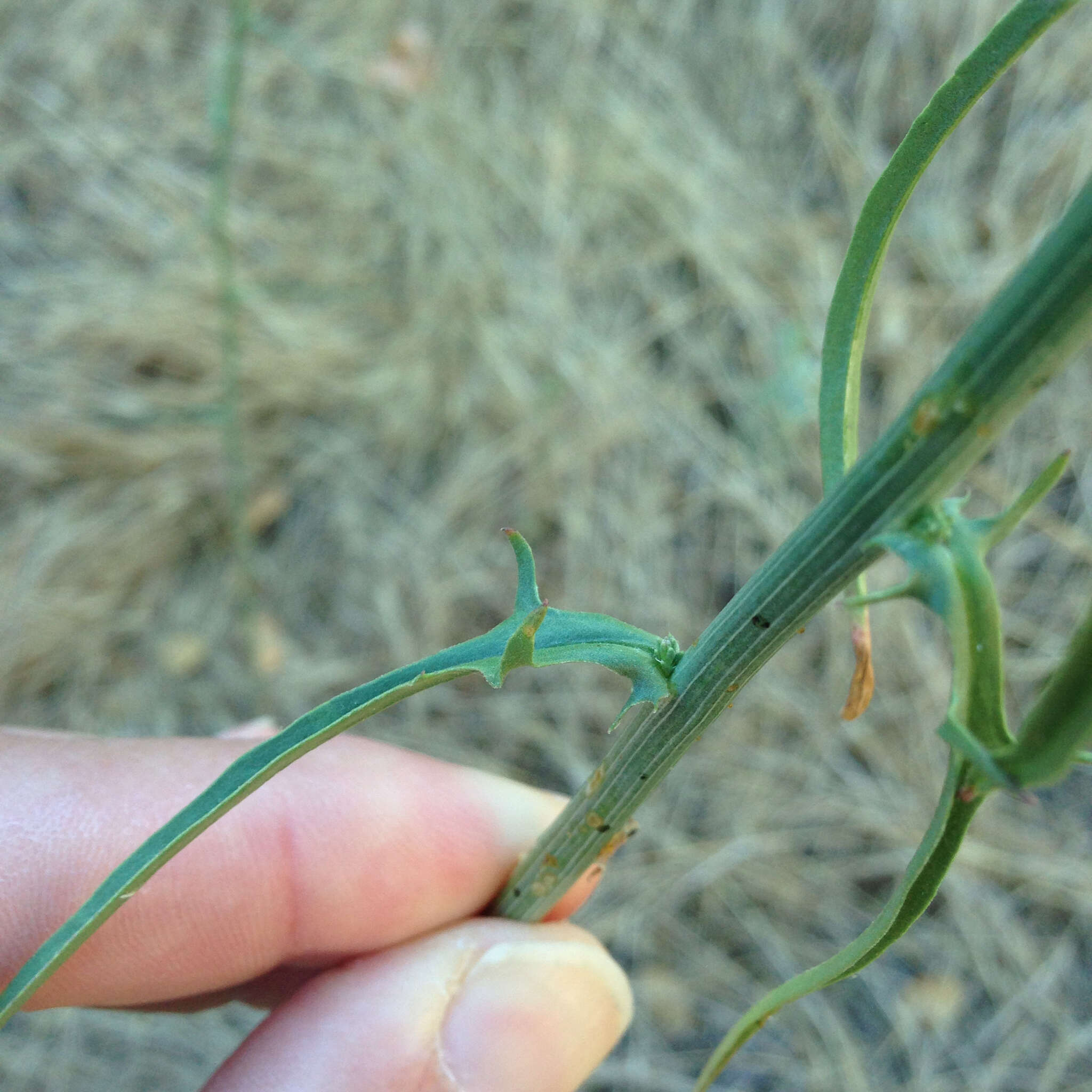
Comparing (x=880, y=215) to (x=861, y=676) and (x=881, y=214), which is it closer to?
(x=881, y=214)

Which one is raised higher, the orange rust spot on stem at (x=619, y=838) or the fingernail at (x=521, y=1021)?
the orange rust spot on stem at (x=619, y=838)

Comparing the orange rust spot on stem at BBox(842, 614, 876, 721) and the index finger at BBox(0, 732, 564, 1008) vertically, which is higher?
the orange rust spot on stem at BBox(842, 614, 876, 721)

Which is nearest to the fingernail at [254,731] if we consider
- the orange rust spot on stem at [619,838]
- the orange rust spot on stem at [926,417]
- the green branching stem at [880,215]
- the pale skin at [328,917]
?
the pale skin at [328,917]

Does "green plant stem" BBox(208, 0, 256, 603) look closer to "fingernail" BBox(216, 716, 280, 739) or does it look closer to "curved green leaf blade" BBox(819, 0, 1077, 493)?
"fingernail" BBox(216, 716, 280, 739)

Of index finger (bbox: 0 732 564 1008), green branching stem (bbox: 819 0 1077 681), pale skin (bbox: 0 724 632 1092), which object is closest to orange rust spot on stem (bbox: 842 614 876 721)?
green branching stem (bbox: 819 0 1077 681)

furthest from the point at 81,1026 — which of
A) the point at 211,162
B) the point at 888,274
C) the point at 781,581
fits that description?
the point at 888,274

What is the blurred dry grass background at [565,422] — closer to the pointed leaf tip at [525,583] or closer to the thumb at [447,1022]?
the thumb at [447,1022]
